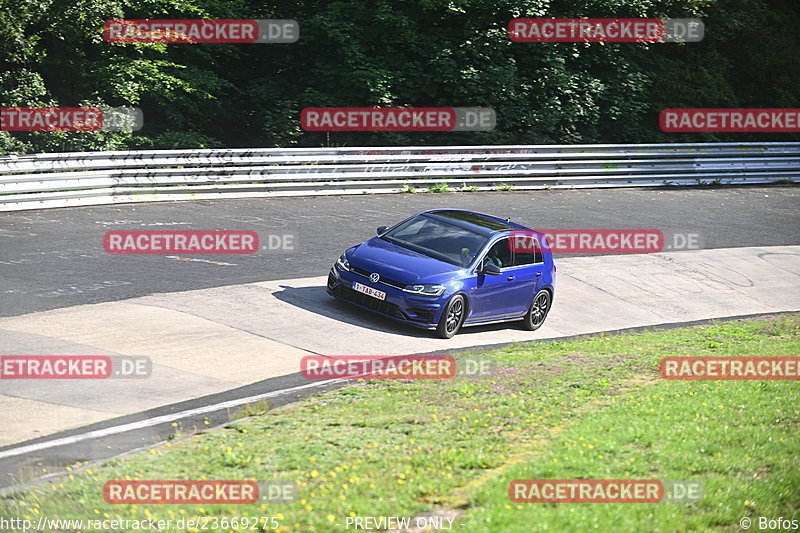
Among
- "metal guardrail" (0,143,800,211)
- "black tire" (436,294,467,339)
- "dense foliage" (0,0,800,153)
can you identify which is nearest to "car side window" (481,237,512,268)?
"black tire" (436,294,467,339)

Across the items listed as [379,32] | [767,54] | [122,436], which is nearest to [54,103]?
[379,32]

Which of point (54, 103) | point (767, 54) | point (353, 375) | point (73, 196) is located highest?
Answer: point (767, 54)

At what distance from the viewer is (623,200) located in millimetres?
26422

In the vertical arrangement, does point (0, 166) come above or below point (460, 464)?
above

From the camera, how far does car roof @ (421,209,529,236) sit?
15234 millimetres

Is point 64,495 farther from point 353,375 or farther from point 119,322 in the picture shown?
point 119,322

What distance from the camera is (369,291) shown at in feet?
46.0

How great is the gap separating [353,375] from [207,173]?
37.3 feet

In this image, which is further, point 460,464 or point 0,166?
point 0,166

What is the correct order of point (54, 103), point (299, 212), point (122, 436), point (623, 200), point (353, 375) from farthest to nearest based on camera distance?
point (623, 200) < point (54, 103) < point (299, 212) < point (353, 375) < point (122, 436)

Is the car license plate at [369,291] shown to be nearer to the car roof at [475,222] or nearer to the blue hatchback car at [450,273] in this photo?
the blue hatchback car at [450,273]

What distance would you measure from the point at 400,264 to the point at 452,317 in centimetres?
110

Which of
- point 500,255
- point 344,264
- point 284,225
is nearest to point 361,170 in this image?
point 284,225

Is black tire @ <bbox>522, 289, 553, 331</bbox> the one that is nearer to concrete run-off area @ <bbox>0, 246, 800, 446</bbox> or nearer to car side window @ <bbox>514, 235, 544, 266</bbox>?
concrete run-off area @ <bbox>0, 246, 800, 446</bbox>
